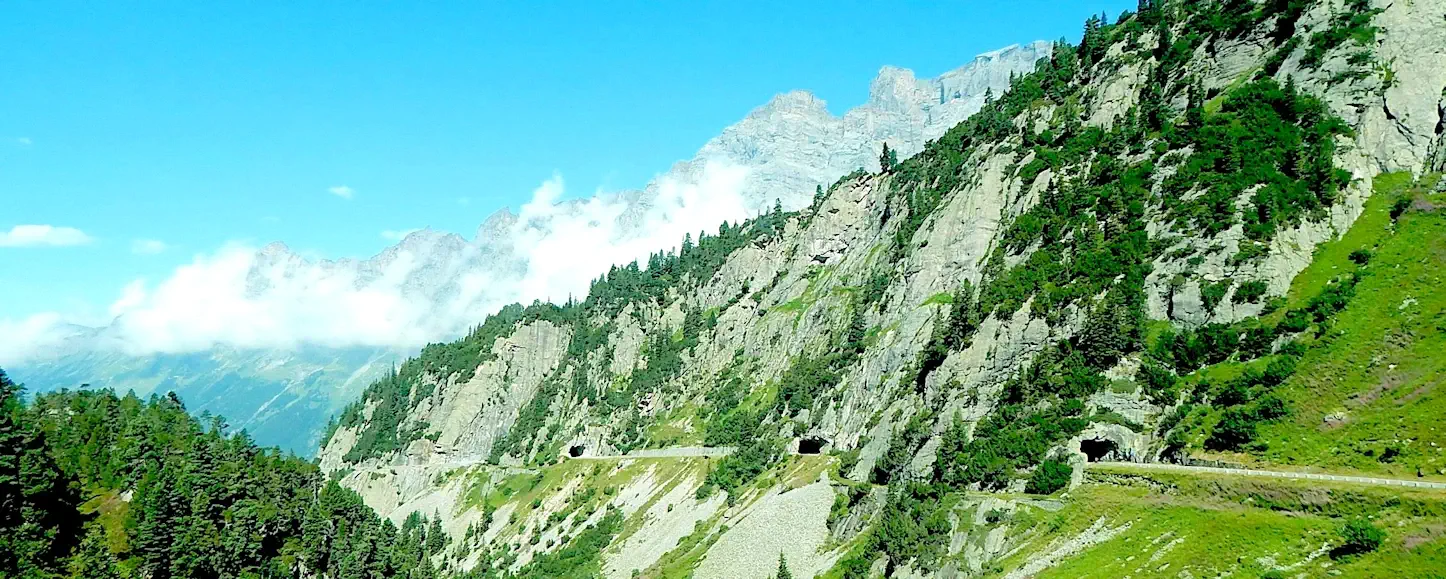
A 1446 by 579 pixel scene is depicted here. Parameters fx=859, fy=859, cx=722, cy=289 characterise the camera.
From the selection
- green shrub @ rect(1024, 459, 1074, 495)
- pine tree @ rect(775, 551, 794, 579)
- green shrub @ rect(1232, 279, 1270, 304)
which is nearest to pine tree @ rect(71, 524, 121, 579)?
pine tree @ rect(775, 551, 794, 579)

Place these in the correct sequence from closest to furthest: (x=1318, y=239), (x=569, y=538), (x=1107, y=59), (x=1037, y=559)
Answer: (x=1037, y=559), (x=1318, y=239), (x=1107, y=59), (x=569, y=538)

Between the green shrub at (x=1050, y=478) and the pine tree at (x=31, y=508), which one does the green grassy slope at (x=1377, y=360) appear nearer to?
the green shrub at (x=1050, y=478)

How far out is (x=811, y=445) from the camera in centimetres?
13512

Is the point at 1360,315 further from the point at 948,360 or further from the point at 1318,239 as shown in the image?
the point at 948,360

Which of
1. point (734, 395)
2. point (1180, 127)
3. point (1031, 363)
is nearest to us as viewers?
point (1031, 363)

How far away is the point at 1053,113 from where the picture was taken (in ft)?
463

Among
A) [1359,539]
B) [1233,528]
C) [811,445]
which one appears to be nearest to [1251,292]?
[1233,528]

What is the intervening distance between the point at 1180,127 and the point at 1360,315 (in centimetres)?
4168

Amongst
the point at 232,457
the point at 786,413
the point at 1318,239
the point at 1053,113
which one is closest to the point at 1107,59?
the point at 1053,113

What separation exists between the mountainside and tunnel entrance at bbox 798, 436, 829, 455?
184cm

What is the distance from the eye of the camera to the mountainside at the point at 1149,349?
5734 cm

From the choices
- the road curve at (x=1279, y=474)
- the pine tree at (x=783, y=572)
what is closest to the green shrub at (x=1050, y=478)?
the road curve at (x=1279, y=474)

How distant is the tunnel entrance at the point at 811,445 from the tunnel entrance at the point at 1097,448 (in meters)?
57.2

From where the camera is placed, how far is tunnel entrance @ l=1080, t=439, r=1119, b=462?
245 feet
